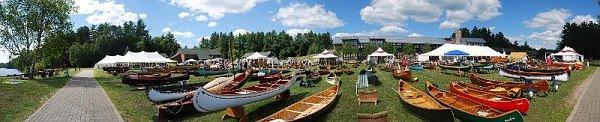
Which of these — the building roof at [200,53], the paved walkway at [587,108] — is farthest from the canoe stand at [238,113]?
the building roof at [200,53]

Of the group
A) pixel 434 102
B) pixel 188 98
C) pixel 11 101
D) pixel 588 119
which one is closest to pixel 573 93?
pixel 588 119

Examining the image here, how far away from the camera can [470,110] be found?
14.9m

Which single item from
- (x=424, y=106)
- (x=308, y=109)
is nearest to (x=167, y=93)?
(x=308, y=109)

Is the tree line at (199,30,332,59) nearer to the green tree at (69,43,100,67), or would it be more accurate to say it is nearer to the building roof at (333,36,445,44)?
the building roof at (333,36,445,44)

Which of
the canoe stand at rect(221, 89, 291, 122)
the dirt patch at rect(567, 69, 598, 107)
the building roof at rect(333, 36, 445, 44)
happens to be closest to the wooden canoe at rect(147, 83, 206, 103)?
the canoe stand at rect(221, 89, 291, 122)

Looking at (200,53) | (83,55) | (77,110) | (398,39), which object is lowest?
(77,110)

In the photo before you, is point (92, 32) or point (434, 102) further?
point (92, 32)

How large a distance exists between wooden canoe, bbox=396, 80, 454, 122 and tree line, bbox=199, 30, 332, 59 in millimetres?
81325

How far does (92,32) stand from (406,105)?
124037 mm

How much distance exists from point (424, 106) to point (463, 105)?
1484 millimetres

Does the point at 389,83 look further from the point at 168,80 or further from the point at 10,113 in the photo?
the point at 10,113

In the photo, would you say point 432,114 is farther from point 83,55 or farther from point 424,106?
point 83,55

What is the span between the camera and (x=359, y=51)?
306 ft

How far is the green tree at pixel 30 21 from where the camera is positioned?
43.5 m
